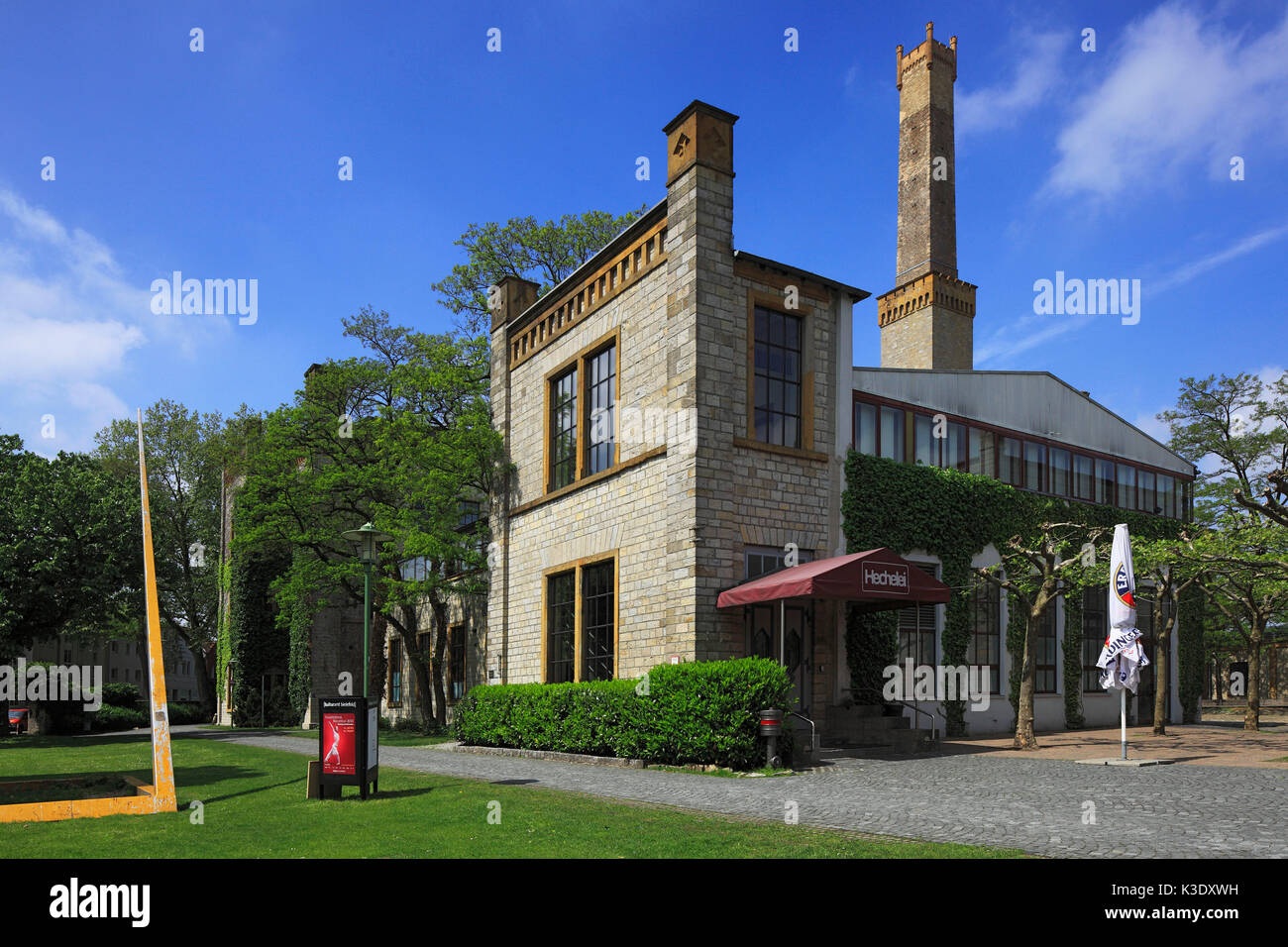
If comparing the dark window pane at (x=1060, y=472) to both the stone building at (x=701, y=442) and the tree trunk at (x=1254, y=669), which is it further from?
the tree trunk at (x=1254, y=669)

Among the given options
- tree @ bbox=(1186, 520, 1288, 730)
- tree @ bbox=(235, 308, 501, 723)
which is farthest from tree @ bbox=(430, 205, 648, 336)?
tree @ bbox=(1186, 520, 1288, 730)

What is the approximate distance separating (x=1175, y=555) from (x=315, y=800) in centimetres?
1481

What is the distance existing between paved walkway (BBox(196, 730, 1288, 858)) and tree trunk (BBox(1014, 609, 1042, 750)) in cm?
196

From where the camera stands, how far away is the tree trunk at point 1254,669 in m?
20.5

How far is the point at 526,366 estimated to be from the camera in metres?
23.6

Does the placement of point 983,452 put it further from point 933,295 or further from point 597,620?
point 933,295

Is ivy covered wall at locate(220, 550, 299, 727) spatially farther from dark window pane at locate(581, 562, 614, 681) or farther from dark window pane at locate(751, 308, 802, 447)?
dark window pane at locate(751, 308, 802, 447)

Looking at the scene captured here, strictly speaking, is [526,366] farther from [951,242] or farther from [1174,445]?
[1174,445]

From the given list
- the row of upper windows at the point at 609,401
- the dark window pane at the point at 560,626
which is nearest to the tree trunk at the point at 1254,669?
the row of upper windows at the point at 609,401

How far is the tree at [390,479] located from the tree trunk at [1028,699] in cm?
1280

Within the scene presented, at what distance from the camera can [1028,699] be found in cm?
1742
